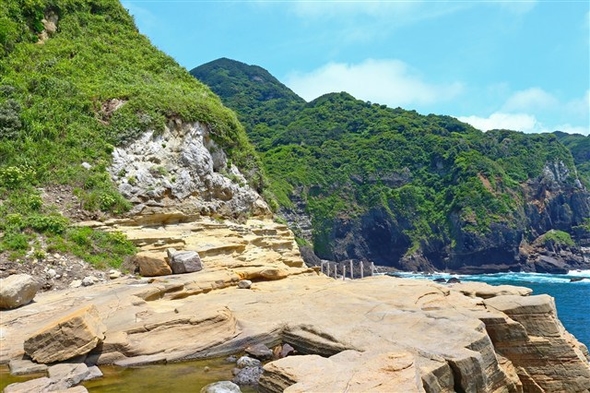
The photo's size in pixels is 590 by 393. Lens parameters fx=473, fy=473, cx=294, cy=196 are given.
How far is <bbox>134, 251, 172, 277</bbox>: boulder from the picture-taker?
61.3 ft

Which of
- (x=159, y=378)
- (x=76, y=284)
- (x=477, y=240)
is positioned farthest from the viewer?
(x=477, y=240)

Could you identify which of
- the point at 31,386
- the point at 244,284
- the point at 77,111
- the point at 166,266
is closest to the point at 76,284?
the point at 166,266

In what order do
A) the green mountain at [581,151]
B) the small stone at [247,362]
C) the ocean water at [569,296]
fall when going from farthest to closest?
the green mountain at [581,151] < the ocean water at [569,296] < the small stone at [247,362]

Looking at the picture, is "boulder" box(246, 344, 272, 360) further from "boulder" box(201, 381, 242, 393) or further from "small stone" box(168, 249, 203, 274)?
"small stone" box(168, 249, 203, 274)

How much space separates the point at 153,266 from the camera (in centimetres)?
1867

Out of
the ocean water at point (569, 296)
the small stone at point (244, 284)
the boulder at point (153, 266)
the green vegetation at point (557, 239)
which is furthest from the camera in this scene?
the green vegetation at point (557, 239)

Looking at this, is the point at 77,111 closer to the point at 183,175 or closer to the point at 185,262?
the point at 183,175

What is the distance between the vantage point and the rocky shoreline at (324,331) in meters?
9.55

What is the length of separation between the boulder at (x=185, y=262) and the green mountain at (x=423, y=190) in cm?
9413

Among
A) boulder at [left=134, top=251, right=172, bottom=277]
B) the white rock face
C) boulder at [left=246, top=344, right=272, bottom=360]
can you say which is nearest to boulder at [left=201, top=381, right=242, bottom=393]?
boulder at [left=246, top=344, right=272, bottom=360]

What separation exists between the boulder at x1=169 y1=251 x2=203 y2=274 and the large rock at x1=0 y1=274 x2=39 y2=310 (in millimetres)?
5265

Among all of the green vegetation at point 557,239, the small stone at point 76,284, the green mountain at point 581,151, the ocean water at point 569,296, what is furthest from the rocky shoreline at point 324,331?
the green mountain at point 581,151

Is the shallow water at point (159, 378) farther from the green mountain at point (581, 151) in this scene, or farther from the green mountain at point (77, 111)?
the green mountain at point (581, 151)

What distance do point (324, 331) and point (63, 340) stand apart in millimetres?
6192
